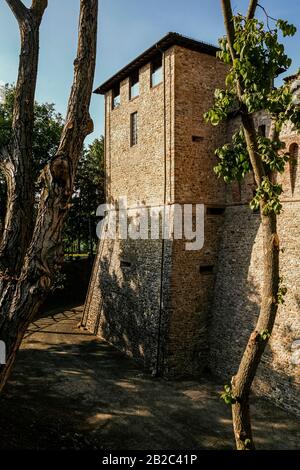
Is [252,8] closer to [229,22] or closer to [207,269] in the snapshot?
[229,22]

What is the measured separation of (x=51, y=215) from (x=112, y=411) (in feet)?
24.9

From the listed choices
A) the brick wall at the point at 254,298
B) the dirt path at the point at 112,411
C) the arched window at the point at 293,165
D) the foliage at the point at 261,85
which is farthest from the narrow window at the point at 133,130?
the foliage at the point at 261,85

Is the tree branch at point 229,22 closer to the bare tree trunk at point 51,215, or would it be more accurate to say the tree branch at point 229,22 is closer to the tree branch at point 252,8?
the tree branch at point 252,8

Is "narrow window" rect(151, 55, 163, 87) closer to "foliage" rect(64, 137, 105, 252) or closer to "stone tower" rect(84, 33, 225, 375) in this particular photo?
"stone tower" rect(84, 33, 225, 375)

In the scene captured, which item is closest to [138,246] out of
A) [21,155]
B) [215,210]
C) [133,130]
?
[215,210]

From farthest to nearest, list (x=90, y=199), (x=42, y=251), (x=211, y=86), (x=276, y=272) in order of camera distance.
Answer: (x=90, y=199) < (x=211, y=86) < (x=276, y=272) < (x=42, y=251)

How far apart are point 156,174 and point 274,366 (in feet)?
25.6

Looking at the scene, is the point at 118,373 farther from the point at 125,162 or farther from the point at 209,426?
the point at 125,162

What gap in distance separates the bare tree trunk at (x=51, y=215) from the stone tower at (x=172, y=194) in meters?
7.80

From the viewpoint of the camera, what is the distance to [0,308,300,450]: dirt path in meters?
8.73

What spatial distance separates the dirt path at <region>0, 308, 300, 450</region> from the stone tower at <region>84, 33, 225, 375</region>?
1.28m

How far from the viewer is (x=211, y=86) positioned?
13953 mm

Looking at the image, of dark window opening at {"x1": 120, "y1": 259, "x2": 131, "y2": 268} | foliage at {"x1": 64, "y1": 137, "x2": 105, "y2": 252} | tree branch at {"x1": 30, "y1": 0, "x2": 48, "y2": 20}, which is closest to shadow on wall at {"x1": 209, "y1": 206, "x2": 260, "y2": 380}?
dark window opening at {"x1": 120, "y1": 259, "x2": 131, "y2": 268}

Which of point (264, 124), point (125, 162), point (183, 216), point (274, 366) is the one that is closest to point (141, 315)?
point (183, 216)
